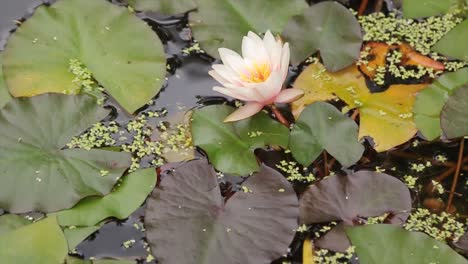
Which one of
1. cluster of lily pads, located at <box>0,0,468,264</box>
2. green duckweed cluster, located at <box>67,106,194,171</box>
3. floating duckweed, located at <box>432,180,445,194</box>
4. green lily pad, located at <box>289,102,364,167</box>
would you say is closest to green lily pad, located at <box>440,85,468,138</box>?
cluster of lily pads, located at <box>0,0,468,264</box>

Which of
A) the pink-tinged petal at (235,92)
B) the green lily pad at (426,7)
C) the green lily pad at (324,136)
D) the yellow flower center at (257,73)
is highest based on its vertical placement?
the green lily pad at (426,7)

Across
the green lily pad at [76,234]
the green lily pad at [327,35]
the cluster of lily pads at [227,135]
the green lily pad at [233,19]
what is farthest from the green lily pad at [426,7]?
the green lily pad at [76,234]

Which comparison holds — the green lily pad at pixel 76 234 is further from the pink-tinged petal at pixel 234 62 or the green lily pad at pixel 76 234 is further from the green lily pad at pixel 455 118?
the green lily pad at pixel 455 118

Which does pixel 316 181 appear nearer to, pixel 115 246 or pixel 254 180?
pixel 254 180

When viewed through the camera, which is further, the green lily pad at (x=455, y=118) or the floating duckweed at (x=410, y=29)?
the floating duckweed at (x=410, y=29)

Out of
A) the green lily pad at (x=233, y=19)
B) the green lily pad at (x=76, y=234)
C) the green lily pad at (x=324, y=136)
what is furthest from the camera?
the green lily pad at (x=233, y=19)

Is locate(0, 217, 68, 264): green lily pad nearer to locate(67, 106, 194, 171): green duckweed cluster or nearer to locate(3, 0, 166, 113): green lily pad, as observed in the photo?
locate(67, 106, 194, 171): green duckweed cluster

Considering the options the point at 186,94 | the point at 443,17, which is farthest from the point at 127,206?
the point at 443,17
